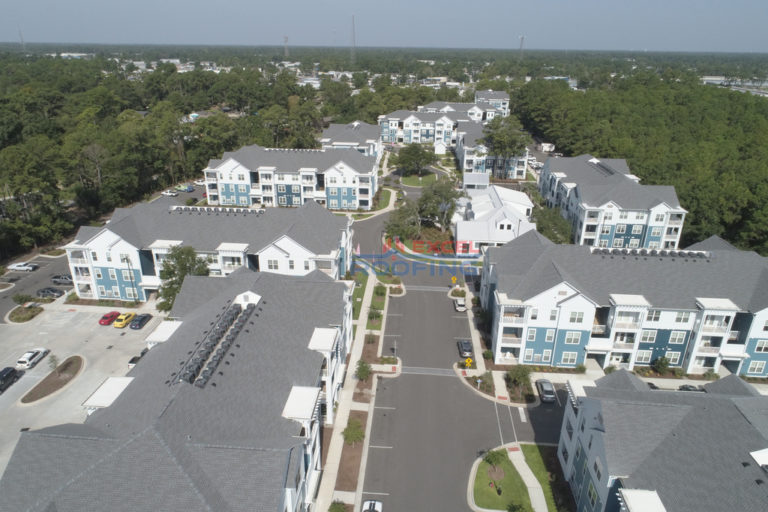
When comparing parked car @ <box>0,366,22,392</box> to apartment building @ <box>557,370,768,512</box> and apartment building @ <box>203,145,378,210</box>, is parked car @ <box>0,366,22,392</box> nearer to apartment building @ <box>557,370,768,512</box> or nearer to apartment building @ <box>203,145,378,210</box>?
apartment building @ <box>557,370,768,512</box>


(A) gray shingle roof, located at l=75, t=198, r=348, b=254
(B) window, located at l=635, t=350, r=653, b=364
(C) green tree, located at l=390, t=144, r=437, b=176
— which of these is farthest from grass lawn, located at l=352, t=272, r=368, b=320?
(C) green tree, located at l=390, t=144, r=437, b=176

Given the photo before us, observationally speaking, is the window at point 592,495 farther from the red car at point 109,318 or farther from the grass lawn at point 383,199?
the grass lawn at point 383,199

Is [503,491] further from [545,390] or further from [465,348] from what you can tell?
[465,348]

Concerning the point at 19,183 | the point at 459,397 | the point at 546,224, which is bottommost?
the point at 459,397

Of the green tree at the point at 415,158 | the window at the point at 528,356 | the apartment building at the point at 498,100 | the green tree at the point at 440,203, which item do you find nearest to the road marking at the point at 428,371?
the window at the point at 528,356

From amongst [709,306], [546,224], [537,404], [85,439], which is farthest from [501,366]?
[85,439]

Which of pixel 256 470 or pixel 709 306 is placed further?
pixel 709 306

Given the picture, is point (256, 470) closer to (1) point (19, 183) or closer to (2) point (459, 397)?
(2) point (459, 397)
